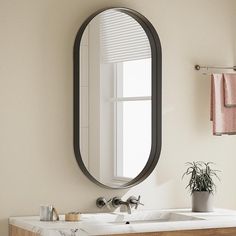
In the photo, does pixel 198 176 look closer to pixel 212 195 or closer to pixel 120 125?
pixel 212 195

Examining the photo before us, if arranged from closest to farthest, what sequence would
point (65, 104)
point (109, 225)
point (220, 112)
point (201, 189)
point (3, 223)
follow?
point (109, 225), point (3, 223), point (65, 104), point (201, 189), point (220, 112)

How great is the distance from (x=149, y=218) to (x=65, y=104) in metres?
0.76

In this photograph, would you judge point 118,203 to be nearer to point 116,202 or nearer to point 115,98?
point 116,202

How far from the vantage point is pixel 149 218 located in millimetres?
3658

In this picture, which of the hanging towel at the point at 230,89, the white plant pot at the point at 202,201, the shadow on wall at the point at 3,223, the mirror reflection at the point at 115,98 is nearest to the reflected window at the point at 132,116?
the mirror reflection at the point at 115,98

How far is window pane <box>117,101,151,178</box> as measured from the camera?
3.69 meters

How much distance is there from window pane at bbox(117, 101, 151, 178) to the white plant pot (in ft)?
1.11

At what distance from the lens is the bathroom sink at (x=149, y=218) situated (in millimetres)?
3531

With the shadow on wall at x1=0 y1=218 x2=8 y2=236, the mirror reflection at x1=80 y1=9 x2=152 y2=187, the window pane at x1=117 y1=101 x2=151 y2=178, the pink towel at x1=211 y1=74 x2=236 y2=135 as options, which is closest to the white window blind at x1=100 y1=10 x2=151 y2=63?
the mirror reflection at x1=80 y1=9 x2=152 y2=187

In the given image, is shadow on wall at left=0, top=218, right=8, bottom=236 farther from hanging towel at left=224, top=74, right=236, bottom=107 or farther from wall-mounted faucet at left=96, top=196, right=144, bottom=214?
hanging towel at left=224, top=74, right=236, bottom=107

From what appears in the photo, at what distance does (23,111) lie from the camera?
347cm

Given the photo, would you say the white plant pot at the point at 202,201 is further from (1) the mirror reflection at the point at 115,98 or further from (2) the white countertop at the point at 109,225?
(1) the mirror reflection at the point at 115,98

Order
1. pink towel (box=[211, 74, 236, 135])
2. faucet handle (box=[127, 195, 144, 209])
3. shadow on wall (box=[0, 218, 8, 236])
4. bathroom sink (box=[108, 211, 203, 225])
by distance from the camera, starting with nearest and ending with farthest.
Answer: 1. shadow on wall (box=[0, 218, 8, 236])
2. bathroom sink (box=[108, 211, 203, 225])
3. faucet handle (box=[127, 195, 144, 209])
4. pink towel (box=[211, 74, 236, 135])

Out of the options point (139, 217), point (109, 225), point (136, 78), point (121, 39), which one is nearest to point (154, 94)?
point (136, 78)
